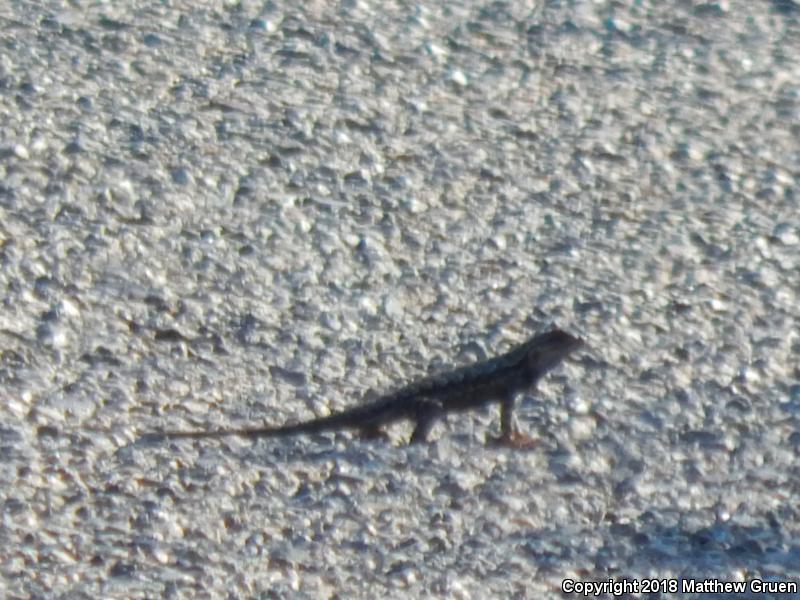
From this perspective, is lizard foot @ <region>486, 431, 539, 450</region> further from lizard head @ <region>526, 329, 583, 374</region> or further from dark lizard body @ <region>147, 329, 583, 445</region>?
lizard head @ <region>526, 329, 583, 374</region>

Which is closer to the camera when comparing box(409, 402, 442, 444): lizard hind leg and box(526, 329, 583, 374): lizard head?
box(409, 402, 442, 444): lizard hind leg

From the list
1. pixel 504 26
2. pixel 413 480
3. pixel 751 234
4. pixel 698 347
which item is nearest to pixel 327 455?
pixel 413 480

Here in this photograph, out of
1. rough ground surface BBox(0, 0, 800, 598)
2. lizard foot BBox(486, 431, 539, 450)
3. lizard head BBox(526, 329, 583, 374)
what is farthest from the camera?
lizard head BBox(526, 329, 583, 374)

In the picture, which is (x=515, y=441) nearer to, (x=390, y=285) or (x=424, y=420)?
(x=424, y=420)

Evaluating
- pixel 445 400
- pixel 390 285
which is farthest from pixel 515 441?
pixel 390 285

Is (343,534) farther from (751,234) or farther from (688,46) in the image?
(688,46)

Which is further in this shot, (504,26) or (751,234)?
(504,26)

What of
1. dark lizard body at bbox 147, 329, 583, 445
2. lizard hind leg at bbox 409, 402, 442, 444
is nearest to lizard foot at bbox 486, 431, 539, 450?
dark lizard body at bbox 147, 329, 583, 445
